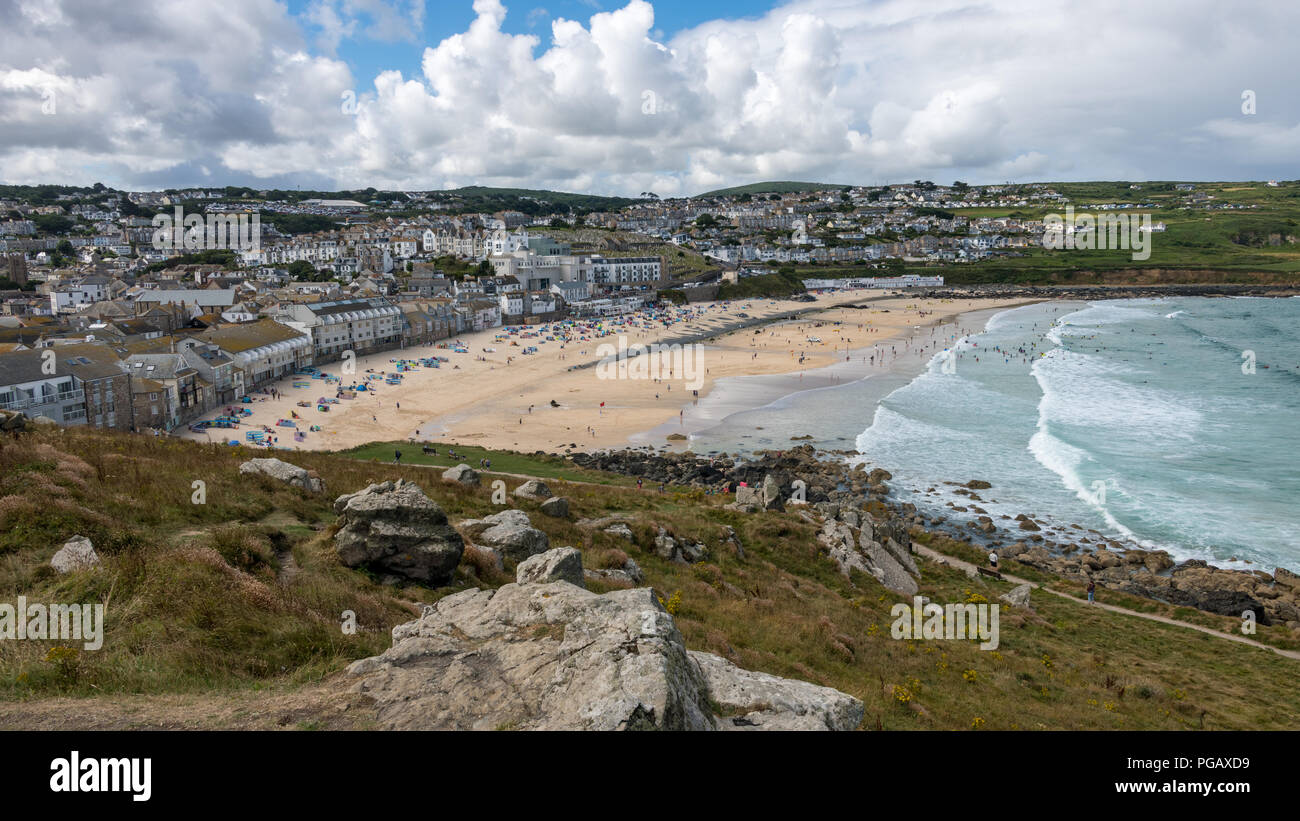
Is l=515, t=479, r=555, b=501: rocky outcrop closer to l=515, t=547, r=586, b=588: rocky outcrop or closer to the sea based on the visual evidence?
l=515, t=547, r=586, b=588: rocky outcrop

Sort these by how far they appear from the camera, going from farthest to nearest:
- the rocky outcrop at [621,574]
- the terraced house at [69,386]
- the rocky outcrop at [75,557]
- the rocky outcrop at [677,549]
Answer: the terraced house at [69,386], the rocky outcrop at [677,549], the rocky outcrop at [621,574], the rocky outcrop at [75,557]

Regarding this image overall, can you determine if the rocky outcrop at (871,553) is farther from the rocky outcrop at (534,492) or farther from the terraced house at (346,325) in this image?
the terraced house at (346,325)

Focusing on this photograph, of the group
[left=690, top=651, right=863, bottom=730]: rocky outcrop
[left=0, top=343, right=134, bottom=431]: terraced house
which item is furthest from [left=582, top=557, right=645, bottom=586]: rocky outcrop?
[left=0, top=343, right=134, bottom=431]: terraced house

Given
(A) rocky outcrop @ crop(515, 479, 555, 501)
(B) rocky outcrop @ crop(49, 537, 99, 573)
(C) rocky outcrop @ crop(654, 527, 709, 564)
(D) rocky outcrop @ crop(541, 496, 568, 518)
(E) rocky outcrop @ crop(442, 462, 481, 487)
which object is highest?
(B) rocky outcrop @ crop(49, 537, 99, 573)

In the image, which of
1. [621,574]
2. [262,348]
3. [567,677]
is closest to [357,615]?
[567,677]

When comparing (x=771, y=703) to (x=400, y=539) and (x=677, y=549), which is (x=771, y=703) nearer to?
(x=400, y=539)

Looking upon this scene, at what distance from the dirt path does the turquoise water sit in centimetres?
641

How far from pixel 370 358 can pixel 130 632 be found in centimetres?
6709

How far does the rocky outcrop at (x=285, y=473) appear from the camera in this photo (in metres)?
15.0

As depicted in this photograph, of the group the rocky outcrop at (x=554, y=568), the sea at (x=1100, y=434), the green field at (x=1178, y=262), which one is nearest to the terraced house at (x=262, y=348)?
the sea at (x=1100, y=434)

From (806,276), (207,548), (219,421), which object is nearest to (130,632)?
(207,548)

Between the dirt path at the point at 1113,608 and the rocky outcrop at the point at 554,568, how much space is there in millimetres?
17330

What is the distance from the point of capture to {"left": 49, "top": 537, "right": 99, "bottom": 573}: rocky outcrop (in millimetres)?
8680
